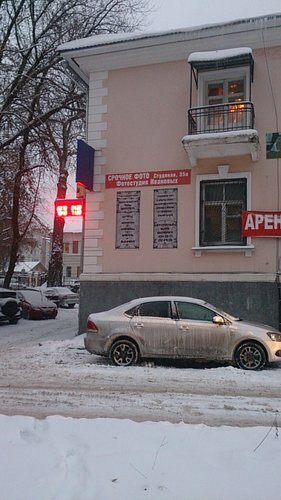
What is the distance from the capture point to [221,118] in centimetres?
1423

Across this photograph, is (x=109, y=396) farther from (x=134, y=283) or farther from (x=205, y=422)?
(x=134, y=283)

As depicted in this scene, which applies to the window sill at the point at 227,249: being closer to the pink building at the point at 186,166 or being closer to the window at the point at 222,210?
the pink building at the point at 186,166

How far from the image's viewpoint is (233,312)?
44.4ft

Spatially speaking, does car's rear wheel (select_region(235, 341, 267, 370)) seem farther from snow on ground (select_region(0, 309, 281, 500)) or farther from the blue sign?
the blue sign

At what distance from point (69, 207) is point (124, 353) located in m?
5.93

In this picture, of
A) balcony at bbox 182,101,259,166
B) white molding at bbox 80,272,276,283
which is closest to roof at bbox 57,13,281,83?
balcony at bbox 182,101,259,166

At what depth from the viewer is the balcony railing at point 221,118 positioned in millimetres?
13727

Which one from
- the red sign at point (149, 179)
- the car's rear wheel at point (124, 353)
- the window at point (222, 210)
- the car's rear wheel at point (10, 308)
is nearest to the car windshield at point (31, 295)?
the car's rear wheel at point (10, 308)

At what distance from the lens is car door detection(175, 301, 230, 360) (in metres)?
10.0

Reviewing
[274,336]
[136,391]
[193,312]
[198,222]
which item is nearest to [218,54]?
[198,222]

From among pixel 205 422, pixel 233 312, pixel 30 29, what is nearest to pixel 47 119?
pixel 30 29

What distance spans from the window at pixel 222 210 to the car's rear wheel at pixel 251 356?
448 centimetres

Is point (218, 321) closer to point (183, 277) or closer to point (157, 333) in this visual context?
point (157, 333)

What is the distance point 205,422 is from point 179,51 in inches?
467
